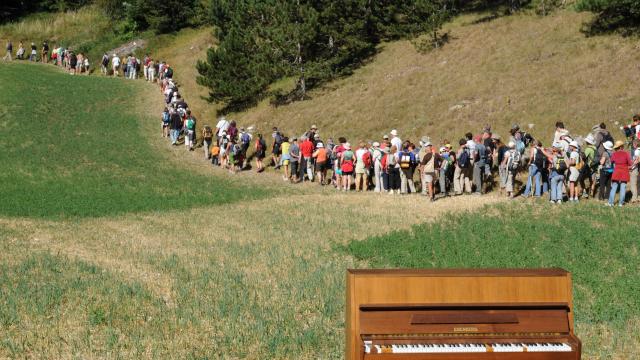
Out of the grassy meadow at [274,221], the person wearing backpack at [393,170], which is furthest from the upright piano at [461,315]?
the person wearing backpack at [393,170]

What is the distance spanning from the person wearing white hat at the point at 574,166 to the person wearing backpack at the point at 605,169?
0.68 metres

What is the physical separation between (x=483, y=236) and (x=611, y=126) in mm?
15022

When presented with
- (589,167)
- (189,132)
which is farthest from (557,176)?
Result: (189,132)

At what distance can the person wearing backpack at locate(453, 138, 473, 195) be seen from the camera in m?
25.8

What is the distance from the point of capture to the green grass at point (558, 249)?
12.6 m

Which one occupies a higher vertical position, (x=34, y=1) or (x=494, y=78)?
(x=34, y=1)

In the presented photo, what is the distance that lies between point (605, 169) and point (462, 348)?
16.9 meters

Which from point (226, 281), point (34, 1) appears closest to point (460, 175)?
point (226, 281)

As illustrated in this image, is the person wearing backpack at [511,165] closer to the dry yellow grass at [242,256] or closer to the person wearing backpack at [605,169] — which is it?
the dry yellow grass at [242,256]

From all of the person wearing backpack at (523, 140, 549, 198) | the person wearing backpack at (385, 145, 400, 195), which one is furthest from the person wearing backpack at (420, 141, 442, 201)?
the person wearing backpack at (523, 140, 549, 198)

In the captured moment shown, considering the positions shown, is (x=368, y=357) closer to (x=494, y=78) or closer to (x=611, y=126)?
(x=611, y=126)

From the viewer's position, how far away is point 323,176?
30156mm

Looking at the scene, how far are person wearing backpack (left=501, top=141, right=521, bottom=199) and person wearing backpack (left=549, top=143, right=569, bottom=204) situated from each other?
1399 millimetres

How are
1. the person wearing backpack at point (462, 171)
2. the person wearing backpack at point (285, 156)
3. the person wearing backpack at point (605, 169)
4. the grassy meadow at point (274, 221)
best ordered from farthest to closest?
the person wearing backpack at point (285, 156), the person wearing backpack at point (462, 171), the person wearing backpack at point (605, 169), the grassy meadow at point (274, 221)
